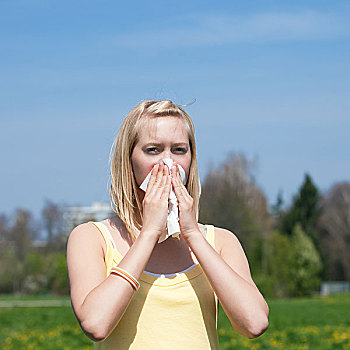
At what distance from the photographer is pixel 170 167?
98.3 inches

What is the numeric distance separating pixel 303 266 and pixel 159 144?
151 ft

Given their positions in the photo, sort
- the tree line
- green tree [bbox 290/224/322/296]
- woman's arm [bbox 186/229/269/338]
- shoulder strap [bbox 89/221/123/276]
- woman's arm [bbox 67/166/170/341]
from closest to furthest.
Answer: woman's arm [bbox 67/166/170/341] < woman's arm [bbox 186/229/269/338] < shoulder strap [bbox 89/221/123/276] < the tree line < green tree [bbox 290/224/322/296]

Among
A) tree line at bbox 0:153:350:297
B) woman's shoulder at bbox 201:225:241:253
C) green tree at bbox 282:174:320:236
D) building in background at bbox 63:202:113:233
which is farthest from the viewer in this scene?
green tree at bbox 282:174:320:236

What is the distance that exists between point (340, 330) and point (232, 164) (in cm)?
3451

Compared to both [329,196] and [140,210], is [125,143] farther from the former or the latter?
[329,196]

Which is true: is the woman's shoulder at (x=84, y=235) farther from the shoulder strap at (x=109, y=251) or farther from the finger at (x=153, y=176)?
the finger at (x=153, y=176)

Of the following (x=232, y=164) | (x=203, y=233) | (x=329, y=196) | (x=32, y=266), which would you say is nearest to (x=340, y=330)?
(x=203, y=233)

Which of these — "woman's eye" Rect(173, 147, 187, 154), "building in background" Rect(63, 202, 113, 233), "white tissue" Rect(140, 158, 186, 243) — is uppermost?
"woman's eye" Rect(173, 147, 187, 154)

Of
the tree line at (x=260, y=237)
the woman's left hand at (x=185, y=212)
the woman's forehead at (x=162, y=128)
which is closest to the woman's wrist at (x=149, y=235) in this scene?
the woman's left hand at (x=185, y=212)

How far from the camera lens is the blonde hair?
2582 millimetres

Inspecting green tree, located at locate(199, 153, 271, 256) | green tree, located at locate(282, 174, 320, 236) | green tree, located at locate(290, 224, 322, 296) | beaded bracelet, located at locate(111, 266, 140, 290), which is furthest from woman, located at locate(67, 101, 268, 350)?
green tree, located at locate(282, 174, 320, 236)

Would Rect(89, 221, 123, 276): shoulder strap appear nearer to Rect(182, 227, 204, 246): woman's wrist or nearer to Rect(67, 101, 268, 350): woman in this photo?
Rect(67, 101, 268, 350): woman

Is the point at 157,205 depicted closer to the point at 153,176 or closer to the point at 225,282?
the point at 153,176

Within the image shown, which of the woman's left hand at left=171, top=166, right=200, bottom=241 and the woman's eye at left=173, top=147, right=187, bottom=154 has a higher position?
the woman's eye at left=173, top=147, right=187, bottom=154
